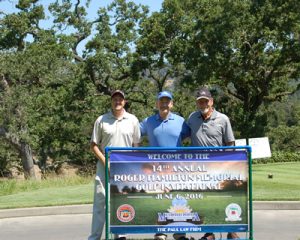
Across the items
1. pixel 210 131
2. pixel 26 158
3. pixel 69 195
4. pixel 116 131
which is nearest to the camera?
pixel 210 131

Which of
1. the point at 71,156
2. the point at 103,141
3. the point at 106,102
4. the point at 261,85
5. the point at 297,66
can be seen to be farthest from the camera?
the point at 71,156

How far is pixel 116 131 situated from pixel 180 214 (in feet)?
4.66

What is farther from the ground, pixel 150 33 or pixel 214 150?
pixel 150 33

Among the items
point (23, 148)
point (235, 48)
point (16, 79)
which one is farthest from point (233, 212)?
point (23, 148)

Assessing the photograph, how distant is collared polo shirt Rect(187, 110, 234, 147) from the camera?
690 centimetres

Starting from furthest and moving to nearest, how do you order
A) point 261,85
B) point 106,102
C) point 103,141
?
point 106,102, point 261,85, point 103,141

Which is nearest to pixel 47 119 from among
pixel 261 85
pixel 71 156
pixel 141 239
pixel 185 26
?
pixel 71 156

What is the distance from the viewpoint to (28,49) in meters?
36.2

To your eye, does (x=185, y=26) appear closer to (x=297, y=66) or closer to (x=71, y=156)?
(x=297, y=66)

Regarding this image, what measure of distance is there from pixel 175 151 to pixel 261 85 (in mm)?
29829

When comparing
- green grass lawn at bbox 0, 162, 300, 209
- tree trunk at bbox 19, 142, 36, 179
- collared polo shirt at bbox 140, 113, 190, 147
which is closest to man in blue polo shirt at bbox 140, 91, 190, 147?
collared polo shirt at bbox 140, 113, 190, 147

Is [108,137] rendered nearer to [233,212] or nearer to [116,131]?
[116,131]

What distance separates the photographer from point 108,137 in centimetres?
716

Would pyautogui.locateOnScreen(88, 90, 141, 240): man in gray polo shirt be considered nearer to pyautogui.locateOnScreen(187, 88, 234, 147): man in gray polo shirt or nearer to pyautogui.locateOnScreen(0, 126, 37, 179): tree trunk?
pyautogui.locateOnScreen(187, 88, 234, 147): man in gray polo shirt
